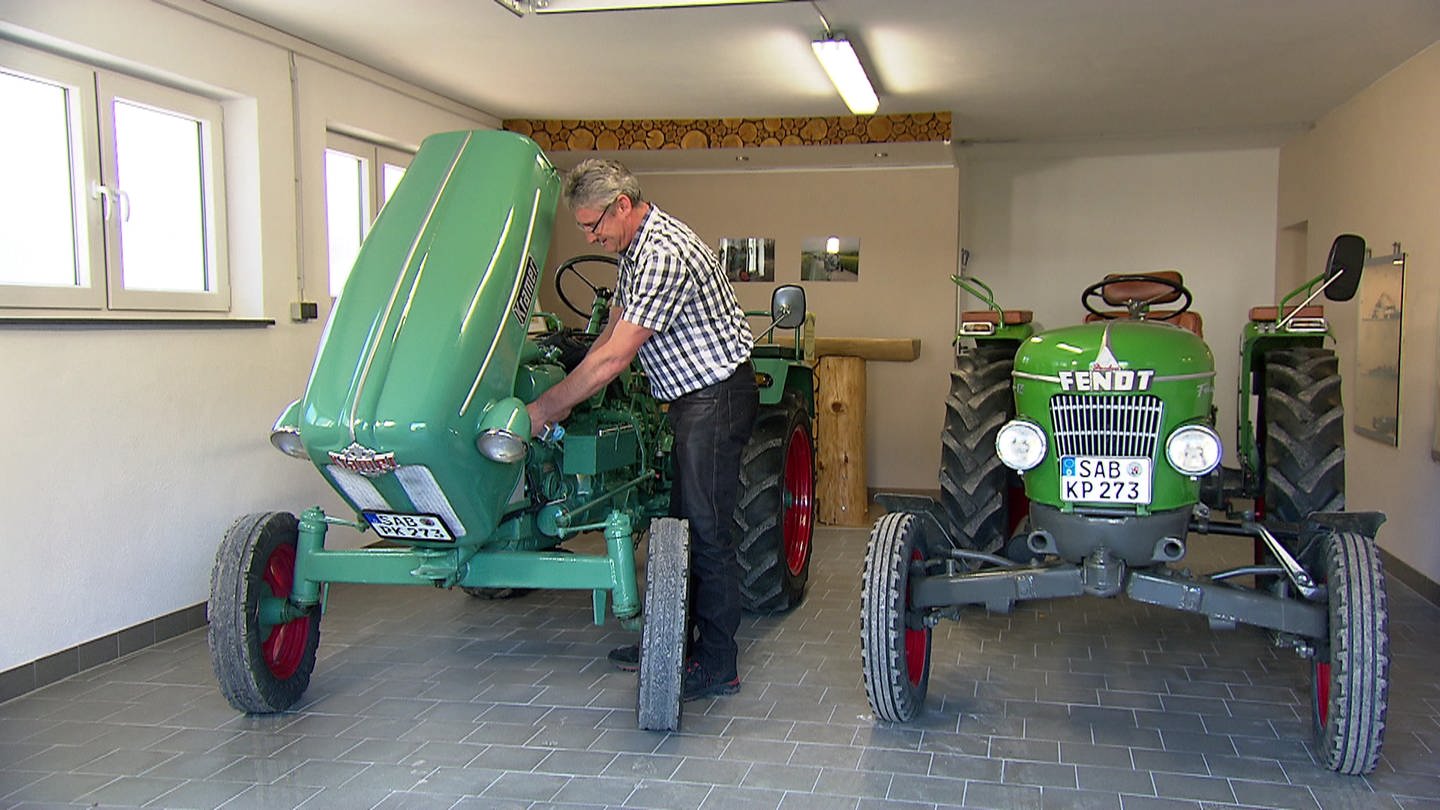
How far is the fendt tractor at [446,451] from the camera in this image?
110 inches

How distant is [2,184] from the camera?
3672 mm

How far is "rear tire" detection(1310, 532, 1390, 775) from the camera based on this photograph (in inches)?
107

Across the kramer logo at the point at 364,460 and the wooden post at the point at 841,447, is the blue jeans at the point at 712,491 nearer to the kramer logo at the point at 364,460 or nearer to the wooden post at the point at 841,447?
the kramer logo at the point at 364,460

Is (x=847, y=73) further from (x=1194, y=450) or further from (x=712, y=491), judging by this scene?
(x=1194, y=450)

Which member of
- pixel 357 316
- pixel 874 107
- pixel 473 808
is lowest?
pixel 473 808

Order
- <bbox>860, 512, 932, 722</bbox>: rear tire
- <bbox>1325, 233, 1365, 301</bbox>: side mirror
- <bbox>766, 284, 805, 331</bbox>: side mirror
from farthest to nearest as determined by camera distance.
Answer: <bbox>766, 284, 805, 331</bbox>: side mirror
<bbox>1325, 233, 1365, 301</bbox>: side mirror
<bbox>860, 512, 932, 722</bbox>: rear tire

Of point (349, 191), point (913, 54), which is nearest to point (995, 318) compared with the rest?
point (913, 54)

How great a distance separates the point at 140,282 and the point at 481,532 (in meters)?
2.15

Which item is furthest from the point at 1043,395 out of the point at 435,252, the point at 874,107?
the point at 874,107

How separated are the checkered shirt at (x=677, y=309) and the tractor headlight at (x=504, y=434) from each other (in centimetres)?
47

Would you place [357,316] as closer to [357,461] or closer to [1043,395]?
[357,461]

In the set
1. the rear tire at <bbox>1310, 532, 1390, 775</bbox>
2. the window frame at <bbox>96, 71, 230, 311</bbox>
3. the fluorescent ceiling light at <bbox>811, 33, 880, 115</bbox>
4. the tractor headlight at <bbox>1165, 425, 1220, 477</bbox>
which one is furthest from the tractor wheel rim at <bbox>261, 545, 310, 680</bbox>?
the fluorescent ceiling light at <bbox>811, 33, 880, 115</bbox>

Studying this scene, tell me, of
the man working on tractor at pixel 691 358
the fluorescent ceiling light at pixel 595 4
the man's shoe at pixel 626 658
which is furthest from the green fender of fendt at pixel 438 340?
the fluorescent ceiling light at pixel 595 4

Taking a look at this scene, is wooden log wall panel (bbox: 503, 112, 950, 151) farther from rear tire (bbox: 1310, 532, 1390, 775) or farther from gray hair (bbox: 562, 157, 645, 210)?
rear tire (bbox: 1310, 532, 1390, 775)
